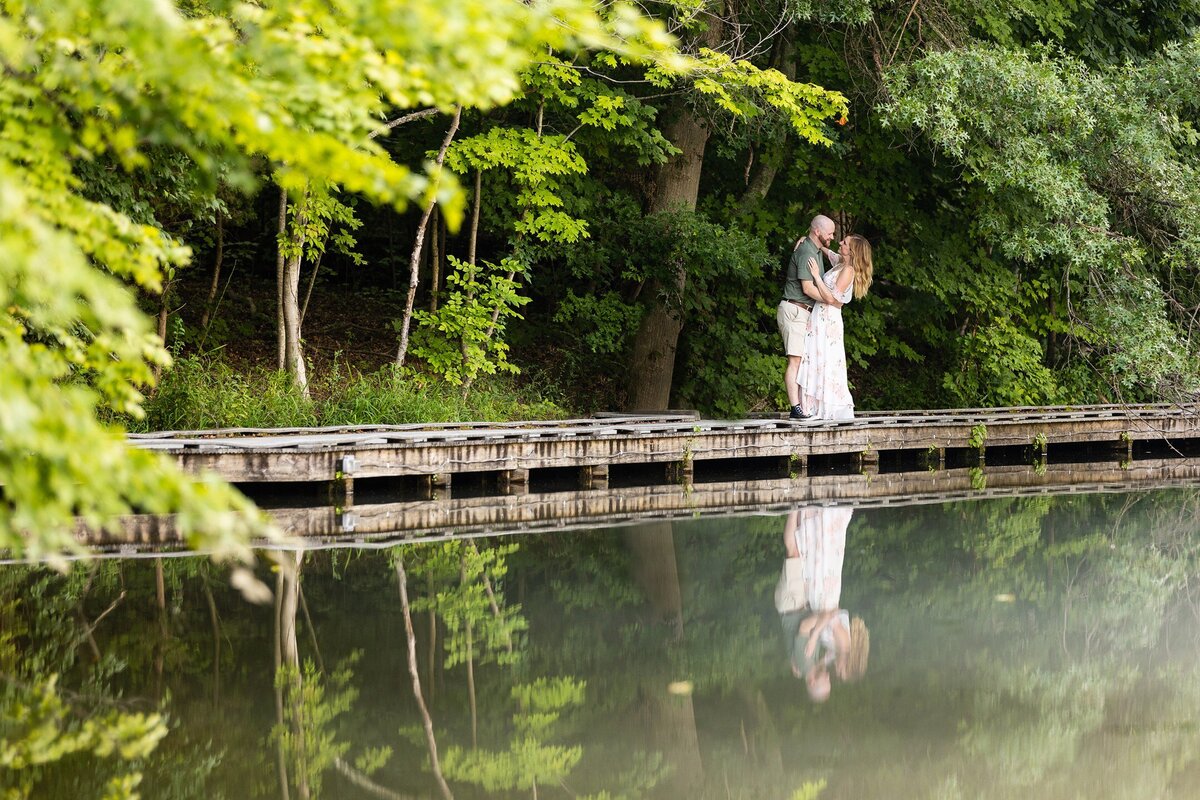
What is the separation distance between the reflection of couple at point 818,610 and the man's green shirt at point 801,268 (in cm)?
338

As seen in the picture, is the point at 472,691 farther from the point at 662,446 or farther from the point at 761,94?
the point at 761,94

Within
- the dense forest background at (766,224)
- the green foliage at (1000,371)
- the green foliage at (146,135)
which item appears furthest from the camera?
the green foliage at (1000,371)

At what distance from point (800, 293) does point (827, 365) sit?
872 millimetres

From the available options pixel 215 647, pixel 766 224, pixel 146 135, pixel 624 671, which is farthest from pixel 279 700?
pixel 766 224

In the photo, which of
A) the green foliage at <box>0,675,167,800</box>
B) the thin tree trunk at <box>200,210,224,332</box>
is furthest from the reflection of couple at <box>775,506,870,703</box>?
the thin tree trunk at <box>200,210,224,332</box>

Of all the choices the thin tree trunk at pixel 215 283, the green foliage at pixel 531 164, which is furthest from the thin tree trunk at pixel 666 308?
the thin tree trunk at pixel 215 283

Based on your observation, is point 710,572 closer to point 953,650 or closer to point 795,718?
point 953,650

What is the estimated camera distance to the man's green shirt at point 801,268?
13.4m

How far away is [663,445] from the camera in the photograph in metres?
13.2

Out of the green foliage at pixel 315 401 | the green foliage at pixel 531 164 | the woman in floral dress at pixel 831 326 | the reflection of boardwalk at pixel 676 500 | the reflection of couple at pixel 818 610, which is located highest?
the green foliage at pixel 531 164

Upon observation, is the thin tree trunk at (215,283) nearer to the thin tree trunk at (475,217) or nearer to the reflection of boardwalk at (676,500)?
the thin tree trunk at (475,217)

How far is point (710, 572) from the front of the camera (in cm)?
862

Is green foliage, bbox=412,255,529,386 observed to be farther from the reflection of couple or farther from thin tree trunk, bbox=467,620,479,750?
thin tree trunk, bbox=467,620,479,750

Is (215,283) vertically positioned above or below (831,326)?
above
